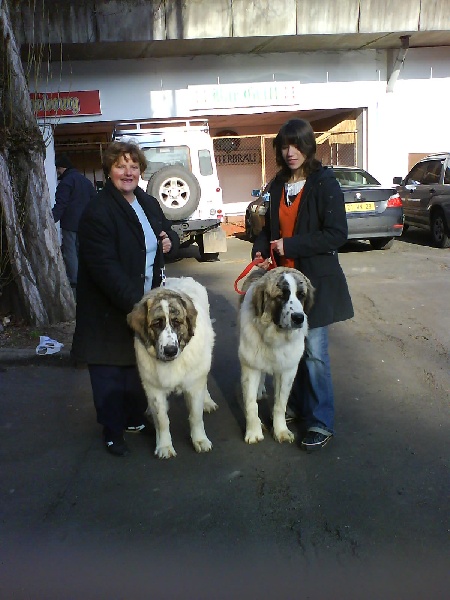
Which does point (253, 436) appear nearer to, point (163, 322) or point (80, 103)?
point (163, 322)

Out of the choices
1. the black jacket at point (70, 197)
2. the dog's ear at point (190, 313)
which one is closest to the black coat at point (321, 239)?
the dog's ear at point (190, 313)

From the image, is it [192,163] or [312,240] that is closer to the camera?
[312,240]

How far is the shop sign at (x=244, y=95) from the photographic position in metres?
17.0

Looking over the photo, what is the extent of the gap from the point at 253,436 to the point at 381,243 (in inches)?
390

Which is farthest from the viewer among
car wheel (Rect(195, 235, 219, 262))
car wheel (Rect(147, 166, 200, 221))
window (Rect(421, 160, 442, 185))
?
window (Rect(421, 160, 442, 185))

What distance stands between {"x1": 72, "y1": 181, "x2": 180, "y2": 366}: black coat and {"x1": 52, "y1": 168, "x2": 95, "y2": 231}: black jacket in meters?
5.75

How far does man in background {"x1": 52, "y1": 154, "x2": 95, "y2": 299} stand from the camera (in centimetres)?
950

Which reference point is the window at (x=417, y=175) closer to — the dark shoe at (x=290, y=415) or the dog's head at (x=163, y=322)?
the dark shoe at (x=290, y=415)

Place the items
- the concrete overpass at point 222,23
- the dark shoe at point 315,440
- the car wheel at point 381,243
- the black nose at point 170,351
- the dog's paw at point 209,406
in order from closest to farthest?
1. the black nose at point 170,351
2. the dark shoe at point 315,440
3. the dog's paw at point 209,406
4. the car wheel at point 381,243
5. the concrete overpass at point 222,23

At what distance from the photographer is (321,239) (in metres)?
3.84

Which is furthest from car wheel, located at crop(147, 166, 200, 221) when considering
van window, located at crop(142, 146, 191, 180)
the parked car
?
the parked car

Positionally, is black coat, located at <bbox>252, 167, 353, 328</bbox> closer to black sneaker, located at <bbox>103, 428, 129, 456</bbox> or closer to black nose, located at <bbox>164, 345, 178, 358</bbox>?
black nose, located at <bbox>164, 345, 178, 358</bbox>

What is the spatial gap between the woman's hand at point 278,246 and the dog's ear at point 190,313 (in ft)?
2.33

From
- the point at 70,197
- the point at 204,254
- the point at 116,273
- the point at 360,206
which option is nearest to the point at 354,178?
the point at 360,206
